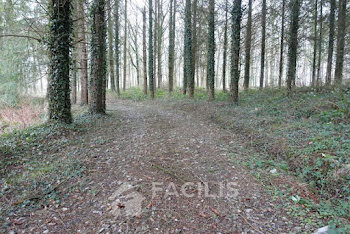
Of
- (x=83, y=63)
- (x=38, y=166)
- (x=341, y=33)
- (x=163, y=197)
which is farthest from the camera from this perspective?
(x=83, y=63)

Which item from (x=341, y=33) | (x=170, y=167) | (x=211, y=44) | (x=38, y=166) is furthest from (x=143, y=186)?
(x=341, y=33)

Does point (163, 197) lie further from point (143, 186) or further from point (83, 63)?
point (83, 63)

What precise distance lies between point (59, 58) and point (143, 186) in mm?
5618

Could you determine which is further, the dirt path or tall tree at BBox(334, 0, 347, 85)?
tall tree at BBox(334, 0, 347, 85)

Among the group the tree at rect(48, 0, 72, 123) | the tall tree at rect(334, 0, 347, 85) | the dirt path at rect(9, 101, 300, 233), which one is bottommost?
the dirt path at rect(9, 101, 300, 233)

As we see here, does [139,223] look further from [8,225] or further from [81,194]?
[8,225]

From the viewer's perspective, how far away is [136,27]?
71.1 feet

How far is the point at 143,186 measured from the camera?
373 cm

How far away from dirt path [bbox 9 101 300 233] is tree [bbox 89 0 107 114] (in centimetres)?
413

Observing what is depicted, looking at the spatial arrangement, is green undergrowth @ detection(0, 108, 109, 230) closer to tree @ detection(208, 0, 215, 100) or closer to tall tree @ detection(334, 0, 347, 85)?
tree @ detection(208, 0, 215, 100)

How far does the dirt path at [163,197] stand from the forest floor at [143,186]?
0.02 m

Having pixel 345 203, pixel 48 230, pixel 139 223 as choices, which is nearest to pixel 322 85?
pixel 345 203

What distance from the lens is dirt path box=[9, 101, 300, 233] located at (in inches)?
112

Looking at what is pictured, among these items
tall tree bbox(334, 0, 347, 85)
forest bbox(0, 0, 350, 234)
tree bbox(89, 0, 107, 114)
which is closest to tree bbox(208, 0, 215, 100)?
forest bbox(0, 0, 350, 234)
